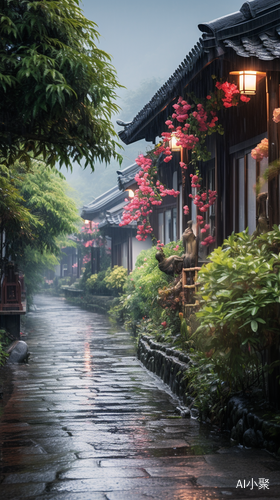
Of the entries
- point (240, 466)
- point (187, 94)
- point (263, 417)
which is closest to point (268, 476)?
point (240, 466)

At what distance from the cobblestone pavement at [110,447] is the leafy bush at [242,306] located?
3.68 ft

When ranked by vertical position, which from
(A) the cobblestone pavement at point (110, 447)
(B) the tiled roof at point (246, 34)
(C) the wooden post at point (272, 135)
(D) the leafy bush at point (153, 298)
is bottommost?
(A) the cobblestone pavement at point (110, 447)

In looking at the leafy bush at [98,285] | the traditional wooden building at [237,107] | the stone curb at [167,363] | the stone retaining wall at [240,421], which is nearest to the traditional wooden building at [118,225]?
the leafy bush at [98,285]

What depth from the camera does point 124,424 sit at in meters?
7.35

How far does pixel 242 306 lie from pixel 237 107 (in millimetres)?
6610

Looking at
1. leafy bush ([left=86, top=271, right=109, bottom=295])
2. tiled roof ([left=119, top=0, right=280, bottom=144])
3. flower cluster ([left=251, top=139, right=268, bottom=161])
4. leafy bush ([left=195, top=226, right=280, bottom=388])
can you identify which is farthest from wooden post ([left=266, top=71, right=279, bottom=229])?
leafy bush ([left=86, top=271, right=109, bottom=295])

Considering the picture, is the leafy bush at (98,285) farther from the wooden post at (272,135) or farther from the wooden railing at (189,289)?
the wooden post at (272,135)

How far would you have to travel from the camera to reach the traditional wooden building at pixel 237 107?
7844mm

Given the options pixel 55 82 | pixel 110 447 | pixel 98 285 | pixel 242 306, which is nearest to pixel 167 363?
pixel 110 447

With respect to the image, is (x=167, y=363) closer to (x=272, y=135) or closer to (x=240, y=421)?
(x=240, y=421)

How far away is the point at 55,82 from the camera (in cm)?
698

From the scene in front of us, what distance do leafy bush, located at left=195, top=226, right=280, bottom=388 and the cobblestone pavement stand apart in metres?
1.12

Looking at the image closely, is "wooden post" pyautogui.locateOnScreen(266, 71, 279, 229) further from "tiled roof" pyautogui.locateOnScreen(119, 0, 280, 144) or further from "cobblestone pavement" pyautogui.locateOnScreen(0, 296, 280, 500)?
"cobblestone pavement" pyautogui.locateOnScreen(0, 296, 280, 500)

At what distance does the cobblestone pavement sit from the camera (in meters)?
4.66
